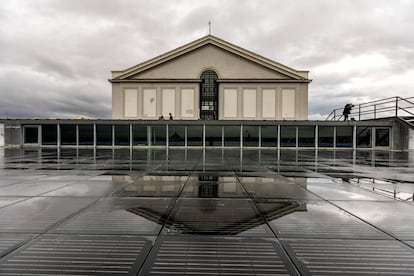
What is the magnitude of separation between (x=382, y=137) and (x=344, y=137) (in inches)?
163

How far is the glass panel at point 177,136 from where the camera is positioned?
87.6 feet

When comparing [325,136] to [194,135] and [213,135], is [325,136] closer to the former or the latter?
[213,135]

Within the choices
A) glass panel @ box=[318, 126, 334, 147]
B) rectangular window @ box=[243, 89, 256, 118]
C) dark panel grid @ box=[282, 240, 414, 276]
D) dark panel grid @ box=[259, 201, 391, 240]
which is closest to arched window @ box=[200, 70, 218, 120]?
rectangular window @ box=[243, 89, 256, 118]

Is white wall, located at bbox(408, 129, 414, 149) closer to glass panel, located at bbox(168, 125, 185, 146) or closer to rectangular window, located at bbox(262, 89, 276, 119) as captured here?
rectangular window, located at bbox(262, 89, 276, 119)

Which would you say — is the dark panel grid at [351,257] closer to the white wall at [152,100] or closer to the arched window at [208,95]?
the white wall at [152,100]

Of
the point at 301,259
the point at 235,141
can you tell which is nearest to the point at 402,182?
the point at 301,259

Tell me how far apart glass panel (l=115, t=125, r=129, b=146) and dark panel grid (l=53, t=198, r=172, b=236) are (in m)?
22.8

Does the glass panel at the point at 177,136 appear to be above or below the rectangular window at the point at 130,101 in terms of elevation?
below

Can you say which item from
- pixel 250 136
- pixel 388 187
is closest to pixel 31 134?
pixel 250 136

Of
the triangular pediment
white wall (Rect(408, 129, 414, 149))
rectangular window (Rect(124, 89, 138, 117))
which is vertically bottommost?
white wall (Rect(408, 129, 414, 149))

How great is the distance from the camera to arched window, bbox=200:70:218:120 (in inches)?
1354

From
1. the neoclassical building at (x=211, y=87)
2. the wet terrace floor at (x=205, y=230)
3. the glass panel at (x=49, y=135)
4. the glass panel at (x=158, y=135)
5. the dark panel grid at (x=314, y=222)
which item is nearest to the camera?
the wet terrace floor at (x=205, y=230)

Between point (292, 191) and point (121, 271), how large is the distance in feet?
15.9

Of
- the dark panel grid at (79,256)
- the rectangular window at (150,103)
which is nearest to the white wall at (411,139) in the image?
the rectangular window at (150,103)
